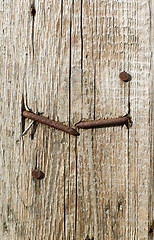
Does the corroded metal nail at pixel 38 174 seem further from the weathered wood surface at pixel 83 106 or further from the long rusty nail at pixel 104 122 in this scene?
the long rusty nail at pixel 104 122

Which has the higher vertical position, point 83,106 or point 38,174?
point 83,106

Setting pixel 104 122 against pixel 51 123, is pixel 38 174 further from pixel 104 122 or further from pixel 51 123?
pixel 104 122

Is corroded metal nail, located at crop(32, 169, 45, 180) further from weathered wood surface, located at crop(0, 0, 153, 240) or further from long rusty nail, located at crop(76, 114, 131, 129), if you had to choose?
long rusty nail, located at crop(76, 114, 131, 129)

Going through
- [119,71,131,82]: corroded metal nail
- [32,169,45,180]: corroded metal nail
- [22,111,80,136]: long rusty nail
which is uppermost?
[119,71,131,82]: corroded metal nail

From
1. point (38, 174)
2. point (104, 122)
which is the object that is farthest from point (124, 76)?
point (38, 174)

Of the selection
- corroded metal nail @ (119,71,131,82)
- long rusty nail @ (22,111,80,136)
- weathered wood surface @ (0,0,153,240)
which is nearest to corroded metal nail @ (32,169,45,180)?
weathered wood surface @ (0,0,153,240)

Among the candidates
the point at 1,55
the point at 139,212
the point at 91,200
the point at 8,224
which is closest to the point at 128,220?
the point at 139,212

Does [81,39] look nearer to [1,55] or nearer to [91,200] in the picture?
[1,55]

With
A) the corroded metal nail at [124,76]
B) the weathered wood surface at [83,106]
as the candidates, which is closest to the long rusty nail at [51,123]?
the weathered wood surface at [83,106]
